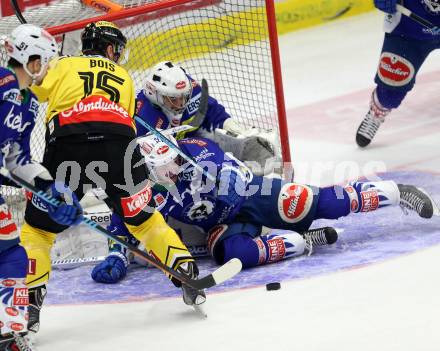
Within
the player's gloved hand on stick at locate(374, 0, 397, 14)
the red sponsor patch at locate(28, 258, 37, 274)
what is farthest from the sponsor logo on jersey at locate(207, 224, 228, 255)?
the player's gloved hand on stick at locate(374, 0, 397, 14)

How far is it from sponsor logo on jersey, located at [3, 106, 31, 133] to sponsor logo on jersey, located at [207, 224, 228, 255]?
3.93 ft

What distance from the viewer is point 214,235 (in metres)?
4.41

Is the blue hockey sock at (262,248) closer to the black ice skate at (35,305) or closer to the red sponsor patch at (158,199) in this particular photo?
the red sponsor patch at (158,199)

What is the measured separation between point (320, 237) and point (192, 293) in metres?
0.77

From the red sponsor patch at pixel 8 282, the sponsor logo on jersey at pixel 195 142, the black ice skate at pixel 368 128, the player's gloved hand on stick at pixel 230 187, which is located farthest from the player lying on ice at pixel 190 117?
the red sponsor patch at pixel 8 282

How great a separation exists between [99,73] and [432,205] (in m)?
1.48

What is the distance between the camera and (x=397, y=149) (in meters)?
5.79

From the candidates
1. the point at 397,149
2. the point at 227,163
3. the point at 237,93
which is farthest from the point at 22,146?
the point at 397,149

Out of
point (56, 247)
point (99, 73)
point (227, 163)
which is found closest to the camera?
point (99, 73)

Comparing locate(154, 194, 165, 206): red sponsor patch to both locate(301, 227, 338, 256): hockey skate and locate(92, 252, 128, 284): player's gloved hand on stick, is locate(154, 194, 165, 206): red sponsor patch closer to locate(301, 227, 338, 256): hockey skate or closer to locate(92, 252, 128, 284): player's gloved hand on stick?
locate(92, 252, 128, 284): player's gloved hand on stick

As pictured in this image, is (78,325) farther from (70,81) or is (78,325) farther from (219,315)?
(70,81)

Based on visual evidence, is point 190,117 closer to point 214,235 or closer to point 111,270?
point 214,235

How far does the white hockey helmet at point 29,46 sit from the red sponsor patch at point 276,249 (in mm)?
1229

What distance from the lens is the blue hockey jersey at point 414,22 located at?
5453 millimetres
